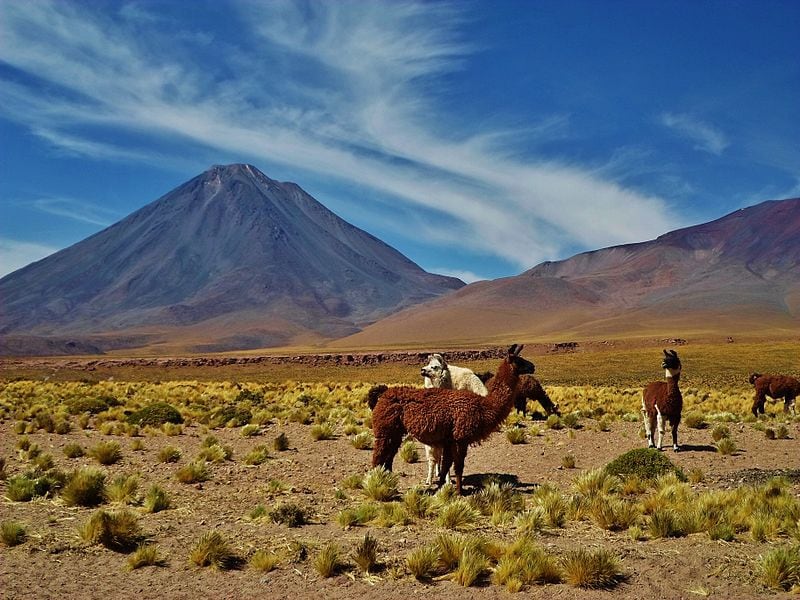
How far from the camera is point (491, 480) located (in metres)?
11.1

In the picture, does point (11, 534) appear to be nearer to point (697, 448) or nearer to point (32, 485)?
point (32, 485)

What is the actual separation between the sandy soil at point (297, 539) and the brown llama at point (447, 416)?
1283mm

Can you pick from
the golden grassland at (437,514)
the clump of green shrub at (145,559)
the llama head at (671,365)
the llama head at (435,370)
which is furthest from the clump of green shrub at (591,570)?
the llama head at (671,365)

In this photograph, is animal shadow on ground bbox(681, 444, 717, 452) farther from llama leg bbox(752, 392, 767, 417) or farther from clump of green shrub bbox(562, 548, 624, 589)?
clump of green shrub bbox(562, 548, 624, 589)

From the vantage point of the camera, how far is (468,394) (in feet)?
34.7

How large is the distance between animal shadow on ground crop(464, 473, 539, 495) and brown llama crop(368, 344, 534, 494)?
0.83 metres

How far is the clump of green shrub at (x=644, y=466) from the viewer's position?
38.0 ft

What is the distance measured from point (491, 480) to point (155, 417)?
1264 centimetres

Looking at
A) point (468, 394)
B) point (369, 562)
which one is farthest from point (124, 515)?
point (468, 394)

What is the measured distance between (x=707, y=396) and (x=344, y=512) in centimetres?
2519

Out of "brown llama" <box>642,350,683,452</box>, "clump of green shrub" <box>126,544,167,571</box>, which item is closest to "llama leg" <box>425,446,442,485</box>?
"clump of green shrub" <box>126,544,167,571</box>

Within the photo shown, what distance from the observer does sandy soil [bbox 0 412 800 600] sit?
6.54 meters

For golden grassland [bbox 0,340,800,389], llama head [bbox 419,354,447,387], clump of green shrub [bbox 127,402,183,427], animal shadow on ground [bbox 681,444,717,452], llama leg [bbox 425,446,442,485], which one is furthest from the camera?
golden grassland [bbox 0,340,800,389]

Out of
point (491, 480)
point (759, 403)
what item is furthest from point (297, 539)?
point (759, 403)
